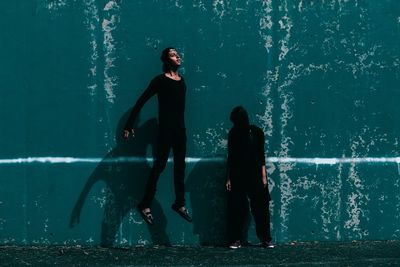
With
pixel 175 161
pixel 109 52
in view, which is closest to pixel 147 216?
pixel 175 161

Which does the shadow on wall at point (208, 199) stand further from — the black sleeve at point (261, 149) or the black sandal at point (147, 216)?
the black sandal at point (147, 216)

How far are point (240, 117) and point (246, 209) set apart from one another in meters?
1.12

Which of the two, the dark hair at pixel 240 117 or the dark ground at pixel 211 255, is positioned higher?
the dark hair at pixel 240 117

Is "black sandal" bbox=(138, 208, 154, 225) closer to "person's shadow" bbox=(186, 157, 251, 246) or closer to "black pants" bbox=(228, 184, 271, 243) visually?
"person's shadow" bbox=(186, 157, 251, 246)

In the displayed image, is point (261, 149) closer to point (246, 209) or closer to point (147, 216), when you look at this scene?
point (246, 209)

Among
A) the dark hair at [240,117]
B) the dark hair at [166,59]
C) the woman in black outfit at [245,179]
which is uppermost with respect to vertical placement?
the dark hair at [166,59]

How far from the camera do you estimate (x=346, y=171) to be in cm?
953

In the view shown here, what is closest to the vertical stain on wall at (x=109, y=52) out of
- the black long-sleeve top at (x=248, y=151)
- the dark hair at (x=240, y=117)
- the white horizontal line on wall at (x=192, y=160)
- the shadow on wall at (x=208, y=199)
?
the white horizontal line on wall at (x=192, y=160)

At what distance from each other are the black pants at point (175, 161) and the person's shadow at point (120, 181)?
391 mm

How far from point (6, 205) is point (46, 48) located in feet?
6.35

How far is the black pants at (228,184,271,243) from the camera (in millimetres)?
8930

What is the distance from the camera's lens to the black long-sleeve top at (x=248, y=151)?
8867mm

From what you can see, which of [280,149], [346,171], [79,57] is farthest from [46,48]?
[346,171]

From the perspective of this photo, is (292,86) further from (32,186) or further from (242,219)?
(32,186)
